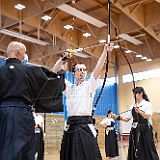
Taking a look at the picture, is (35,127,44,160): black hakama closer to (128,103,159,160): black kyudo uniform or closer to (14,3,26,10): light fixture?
(128,103,159,160): black kyudo uniform

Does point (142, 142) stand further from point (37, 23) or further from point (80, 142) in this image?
point (37, 23)

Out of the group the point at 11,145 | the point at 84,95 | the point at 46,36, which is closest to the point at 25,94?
the point at 11,145

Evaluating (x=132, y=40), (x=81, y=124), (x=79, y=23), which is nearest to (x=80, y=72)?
(x=81, y=124)

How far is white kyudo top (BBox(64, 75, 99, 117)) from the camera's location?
2932mm

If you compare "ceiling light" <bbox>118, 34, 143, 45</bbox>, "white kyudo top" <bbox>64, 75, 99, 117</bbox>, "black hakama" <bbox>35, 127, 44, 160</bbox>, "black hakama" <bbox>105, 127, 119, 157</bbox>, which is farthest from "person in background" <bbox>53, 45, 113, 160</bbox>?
"ceiling light" <bbox>118, 34, 143, 45</bbox>

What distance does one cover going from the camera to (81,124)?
292cm

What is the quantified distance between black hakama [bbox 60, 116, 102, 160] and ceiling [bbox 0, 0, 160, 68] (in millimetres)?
4718

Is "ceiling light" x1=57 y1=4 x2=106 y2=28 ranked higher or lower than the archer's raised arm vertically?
higher

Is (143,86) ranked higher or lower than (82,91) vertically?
higher

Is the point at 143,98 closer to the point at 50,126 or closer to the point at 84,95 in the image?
the point at 84,95

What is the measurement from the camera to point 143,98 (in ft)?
14.5

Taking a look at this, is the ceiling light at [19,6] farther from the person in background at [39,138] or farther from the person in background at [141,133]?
the person in background at [141,133]

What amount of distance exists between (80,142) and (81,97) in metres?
0.42

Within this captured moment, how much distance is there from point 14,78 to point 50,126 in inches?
370
